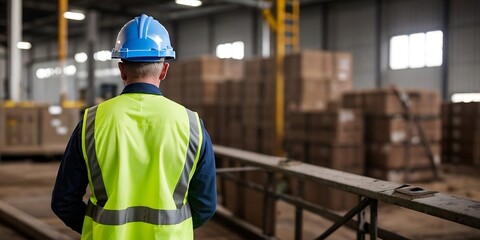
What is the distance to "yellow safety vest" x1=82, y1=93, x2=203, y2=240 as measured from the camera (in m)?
1.68

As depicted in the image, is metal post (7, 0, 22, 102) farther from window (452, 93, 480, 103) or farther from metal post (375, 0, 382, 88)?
window (452, 93, 480, 103)

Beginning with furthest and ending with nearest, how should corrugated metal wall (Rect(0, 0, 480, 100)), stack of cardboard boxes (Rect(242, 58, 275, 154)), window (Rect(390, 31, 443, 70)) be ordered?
window (Rect(390, 31, 443, 70))
corrugated metal wall (Rect(0, 0, 480, 100))
stack of cardboard boxes (Rect(242, 58, 275, 154))

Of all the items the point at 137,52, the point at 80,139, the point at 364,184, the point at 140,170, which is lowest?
the point at 364,184

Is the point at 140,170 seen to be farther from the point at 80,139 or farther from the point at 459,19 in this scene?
the point at 459,19

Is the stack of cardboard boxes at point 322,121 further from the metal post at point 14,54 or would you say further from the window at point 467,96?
the window at point 467,96

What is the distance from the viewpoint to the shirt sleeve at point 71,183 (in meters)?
1.73

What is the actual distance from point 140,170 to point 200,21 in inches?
945

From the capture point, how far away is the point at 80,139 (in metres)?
1.71

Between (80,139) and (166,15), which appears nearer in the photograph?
(80,139)

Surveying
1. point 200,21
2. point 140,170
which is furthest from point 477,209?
point 200,21

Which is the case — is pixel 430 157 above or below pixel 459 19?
below

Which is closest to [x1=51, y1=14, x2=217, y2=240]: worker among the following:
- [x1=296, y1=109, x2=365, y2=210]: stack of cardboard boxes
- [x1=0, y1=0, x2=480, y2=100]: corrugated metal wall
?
[x1=296, y1=109, x2=365, y2=210]: stack of cardboard boxes

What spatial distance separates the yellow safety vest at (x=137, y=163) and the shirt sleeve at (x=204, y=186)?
66mm

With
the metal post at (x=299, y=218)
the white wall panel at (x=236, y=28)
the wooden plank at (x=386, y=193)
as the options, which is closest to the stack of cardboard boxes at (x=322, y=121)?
the metal post at (x=299, y=218)
